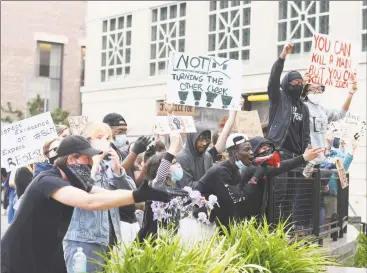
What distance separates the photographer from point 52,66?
46906mm

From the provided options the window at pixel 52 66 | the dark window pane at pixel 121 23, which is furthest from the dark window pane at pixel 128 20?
the window at pixel 52 66

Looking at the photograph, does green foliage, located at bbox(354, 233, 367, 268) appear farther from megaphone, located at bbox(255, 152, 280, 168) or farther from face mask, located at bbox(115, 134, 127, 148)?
face mask, located at bbox(115, 134, 127, 148)

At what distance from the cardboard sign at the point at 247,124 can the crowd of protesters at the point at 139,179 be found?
18 cm

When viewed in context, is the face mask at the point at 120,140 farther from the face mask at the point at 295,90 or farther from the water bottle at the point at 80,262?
the water bottle at the point at 80,262

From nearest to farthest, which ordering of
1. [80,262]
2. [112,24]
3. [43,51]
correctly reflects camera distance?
→ 1. [80,262]
2. [112,24]
3. [43,51]

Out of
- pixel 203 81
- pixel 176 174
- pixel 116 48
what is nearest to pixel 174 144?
pixel 176 174

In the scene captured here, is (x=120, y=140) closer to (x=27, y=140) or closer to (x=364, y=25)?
(x=27, y=140)

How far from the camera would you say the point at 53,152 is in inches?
300

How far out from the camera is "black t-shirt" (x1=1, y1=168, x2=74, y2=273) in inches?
205

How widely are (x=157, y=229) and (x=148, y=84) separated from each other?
19715 mm

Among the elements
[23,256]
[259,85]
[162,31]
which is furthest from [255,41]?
[23,256]

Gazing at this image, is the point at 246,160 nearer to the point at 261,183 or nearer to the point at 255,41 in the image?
the point at 261,183

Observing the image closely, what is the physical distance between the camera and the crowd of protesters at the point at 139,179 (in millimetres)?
5219

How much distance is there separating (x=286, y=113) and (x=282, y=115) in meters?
0.05
